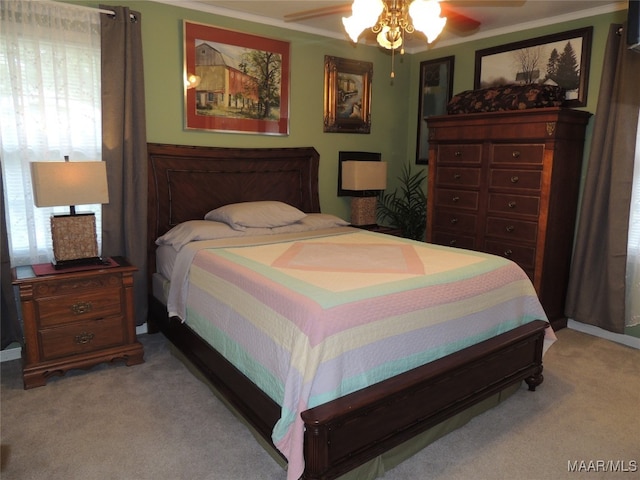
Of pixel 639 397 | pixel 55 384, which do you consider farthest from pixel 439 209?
pixel 55 384

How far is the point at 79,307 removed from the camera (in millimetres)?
2844

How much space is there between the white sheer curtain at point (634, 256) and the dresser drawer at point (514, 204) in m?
0.67

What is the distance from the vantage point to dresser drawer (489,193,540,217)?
358 cm

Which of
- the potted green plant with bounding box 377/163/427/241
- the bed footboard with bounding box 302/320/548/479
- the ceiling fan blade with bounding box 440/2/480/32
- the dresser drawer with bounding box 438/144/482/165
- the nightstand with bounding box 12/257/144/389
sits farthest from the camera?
the potted green plant with bounding box 377/163/427/241

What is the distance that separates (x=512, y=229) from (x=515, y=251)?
0.18 meters

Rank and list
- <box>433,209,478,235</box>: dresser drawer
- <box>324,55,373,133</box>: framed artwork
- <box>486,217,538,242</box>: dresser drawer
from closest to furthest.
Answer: <box>486,217,538,242</box>: dresser drawer
<box>433,209,478,235</box>: dresser drawer
<box>324,55,373,133</box>: framed artwork

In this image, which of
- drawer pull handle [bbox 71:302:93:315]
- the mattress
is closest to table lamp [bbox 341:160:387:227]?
the mattress

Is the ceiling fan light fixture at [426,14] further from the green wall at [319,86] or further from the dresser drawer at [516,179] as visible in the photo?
the green wall at [319,86]

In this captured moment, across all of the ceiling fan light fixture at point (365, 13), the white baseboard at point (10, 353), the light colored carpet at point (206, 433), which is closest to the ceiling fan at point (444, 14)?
the ceiling fan light fixture at point (365, 13)

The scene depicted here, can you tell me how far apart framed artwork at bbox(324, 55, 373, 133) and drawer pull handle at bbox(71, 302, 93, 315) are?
269 cm

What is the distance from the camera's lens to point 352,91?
15.3 ft

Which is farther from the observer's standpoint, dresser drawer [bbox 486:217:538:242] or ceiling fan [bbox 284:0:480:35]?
dresser drawer [bbox 486:217:538:242]

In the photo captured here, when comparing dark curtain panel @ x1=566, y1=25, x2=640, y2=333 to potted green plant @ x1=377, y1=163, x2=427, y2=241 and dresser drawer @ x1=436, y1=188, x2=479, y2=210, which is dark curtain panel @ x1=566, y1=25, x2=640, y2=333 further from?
potted green plant @ x1=377, y1=163, x2=427, y2=241

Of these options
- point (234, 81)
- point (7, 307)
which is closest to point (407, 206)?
point (234, 81)
